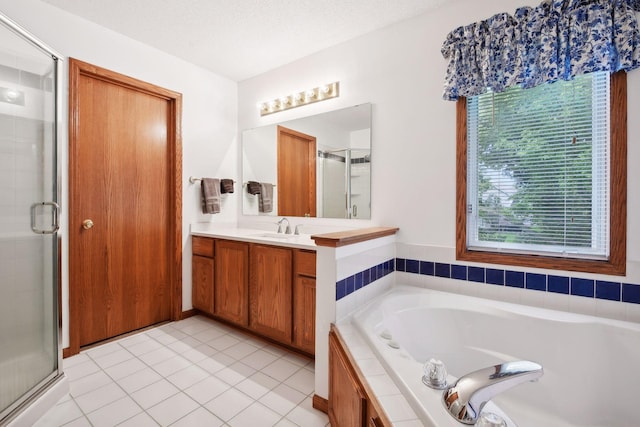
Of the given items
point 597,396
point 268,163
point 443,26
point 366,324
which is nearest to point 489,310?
point 597,396

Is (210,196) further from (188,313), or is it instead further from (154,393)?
(154,393)

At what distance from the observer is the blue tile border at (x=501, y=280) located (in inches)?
59.5

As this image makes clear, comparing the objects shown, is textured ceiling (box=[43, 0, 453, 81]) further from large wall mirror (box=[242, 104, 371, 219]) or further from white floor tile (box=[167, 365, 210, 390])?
white floor tile (box=[167, 365, 210, 390])

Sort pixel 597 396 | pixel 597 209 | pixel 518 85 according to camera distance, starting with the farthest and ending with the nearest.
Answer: pixel 518 85
pixel 597 209
pixel 597 396

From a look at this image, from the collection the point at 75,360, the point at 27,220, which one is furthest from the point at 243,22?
the point at 75,360

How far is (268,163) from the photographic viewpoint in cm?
298

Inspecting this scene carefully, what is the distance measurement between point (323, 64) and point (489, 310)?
7.35ft

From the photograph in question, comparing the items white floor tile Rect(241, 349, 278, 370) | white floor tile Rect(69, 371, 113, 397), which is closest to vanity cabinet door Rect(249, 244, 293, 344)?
white floor tile Rect(241, 349, 278, 370)

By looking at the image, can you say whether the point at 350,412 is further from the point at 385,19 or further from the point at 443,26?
the point at 385,19

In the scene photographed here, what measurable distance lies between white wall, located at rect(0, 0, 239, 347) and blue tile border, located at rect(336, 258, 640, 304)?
73.3 inches

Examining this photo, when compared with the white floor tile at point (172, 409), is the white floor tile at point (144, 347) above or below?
above

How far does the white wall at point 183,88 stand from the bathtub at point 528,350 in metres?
2.03

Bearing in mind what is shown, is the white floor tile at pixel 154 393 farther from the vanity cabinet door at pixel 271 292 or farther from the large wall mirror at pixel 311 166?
the large wall mirror at pixel 311 166

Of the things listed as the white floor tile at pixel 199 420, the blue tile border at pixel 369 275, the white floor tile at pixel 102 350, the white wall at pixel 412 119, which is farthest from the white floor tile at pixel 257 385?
the white wall at pixel 412 119
